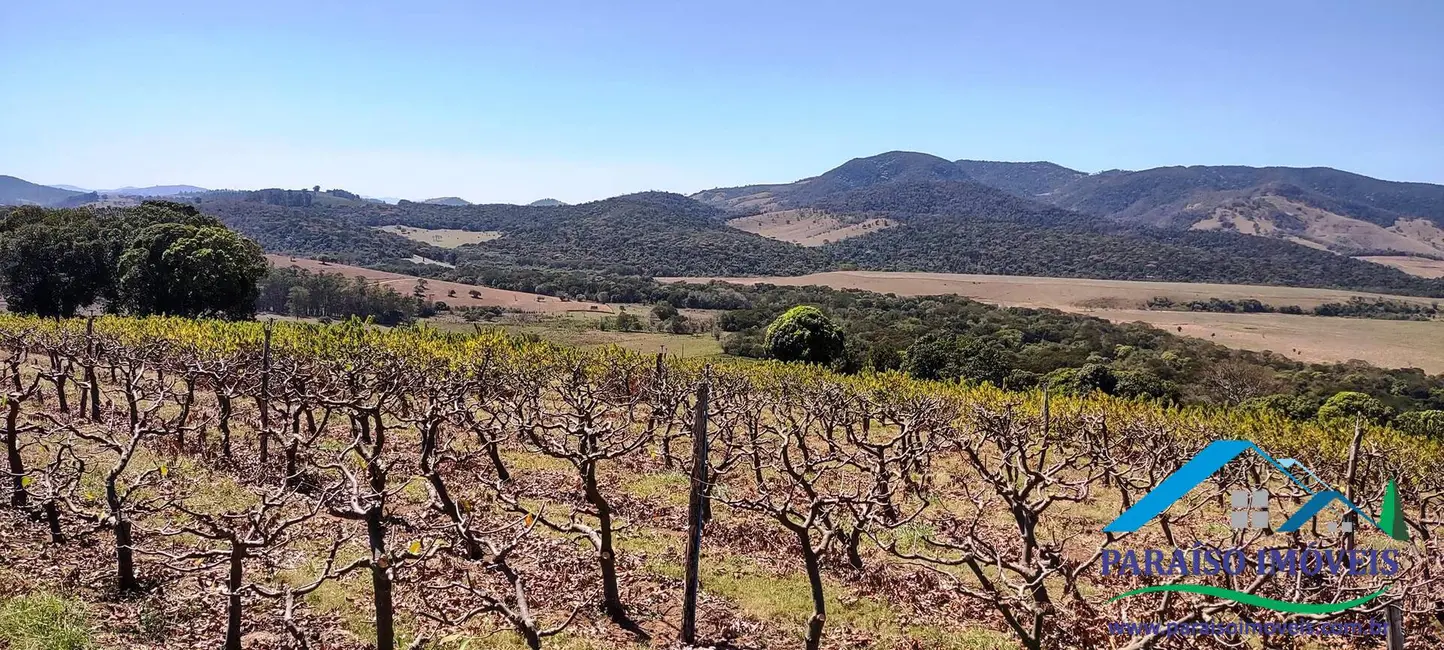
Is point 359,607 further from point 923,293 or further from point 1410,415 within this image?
point 923,293

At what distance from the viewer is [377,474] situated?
631 centimetres

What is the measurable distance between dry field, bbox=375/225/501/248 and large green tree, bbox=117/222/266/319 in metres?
116

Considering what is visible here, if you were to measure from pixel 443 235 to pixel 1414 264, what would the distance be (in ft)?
719

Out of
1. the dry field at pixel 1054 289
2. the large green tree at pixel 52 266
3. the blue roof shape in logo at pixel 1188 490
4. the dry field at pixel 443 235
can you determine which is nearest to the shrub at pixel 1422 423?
the blue roof shape in logo at pixel 1188 490

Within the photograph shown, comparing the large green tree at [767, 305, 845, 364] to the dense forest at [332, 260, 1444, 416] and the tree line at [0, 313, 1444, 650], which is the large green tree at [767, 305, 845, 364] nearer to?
the dense forest at [332, 260, 1444, 416]

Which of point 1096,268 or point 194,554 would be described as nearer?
point 194,554

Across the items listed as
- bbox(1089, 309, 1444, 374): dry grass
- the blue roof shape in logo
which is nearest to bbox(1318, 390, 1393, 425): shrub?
the blue roof shape in logo

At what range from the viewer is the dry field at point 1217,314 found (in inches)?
2670

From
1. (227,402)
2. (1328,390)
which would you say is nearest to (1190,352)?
(1328,390)

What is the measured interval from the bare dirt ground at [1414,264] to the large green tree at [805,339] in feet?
556

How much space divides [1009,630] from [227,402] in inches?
541

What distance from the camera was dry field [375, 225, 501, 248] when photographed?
520ft

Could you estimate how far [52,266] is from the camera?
38438 mm

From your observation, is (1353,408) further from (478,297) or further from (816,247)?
(816,247)
